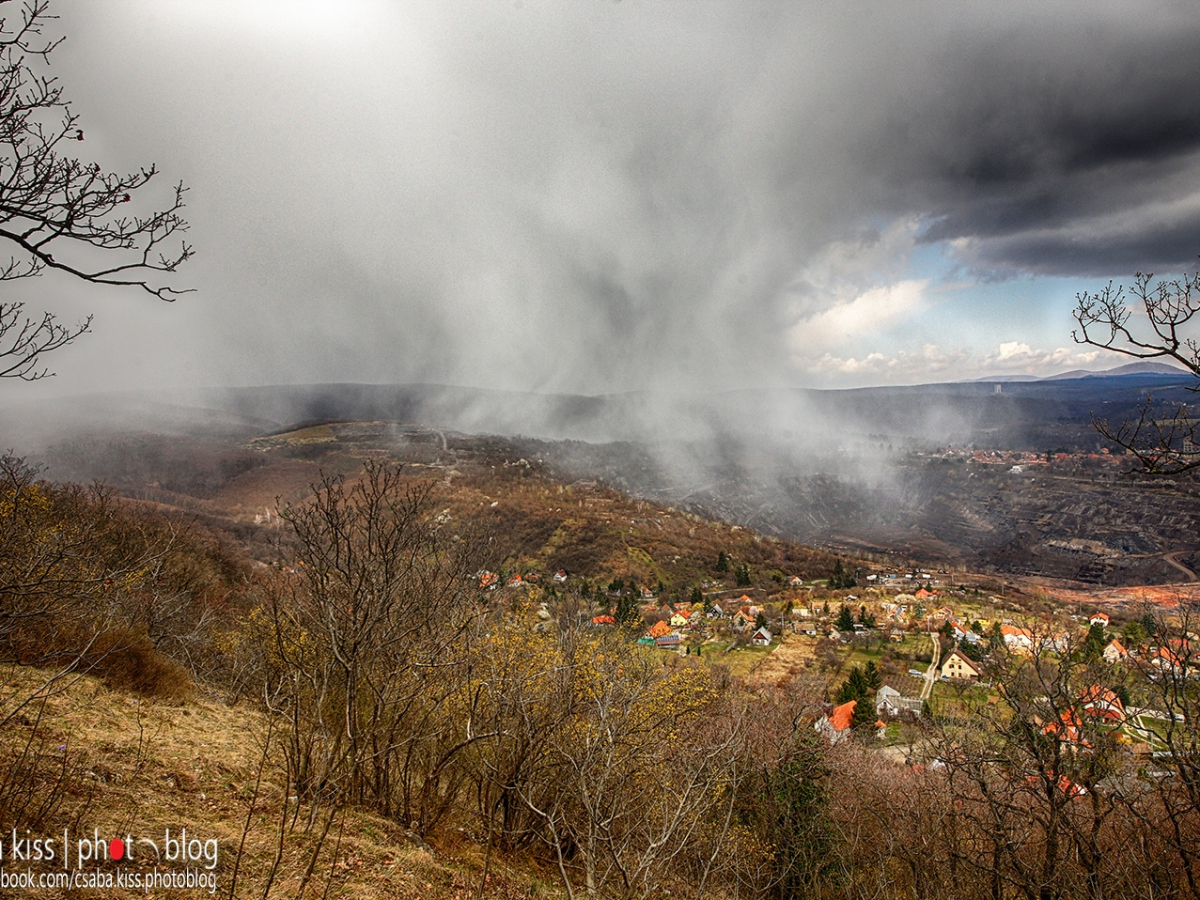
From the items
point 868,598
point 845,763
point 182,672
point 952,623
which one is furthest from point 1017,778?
point 868,598

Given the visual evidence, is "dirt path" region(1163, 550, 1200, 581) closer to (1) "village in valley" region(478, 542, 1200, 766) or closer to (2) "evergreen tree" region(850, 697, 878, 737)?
(1) "village in valley" region(478, 542, 1200, 766)

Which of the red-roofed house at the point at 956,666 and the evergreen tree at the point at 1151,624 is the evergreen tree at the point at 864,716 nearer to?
the red-roofed house at the point at 956,666

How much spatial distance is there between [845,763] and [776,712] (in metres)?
3.35

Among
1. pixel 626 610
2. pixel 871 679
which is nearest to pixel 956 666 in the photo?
pixel 871 679

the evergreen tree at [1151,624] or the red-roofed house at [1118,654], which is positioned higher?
the evergreen tree at [1151,624]

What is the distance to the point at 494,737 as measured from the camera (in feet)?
31.6

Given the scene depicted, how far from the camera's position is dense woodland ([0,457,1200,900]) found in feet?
20.1

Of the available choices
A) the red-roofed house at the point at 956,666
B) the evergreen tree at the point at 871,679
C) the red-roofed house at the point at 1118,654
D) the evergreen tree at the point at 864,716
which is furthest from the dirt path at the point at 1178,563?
the evergreen tree at the point at 864,716

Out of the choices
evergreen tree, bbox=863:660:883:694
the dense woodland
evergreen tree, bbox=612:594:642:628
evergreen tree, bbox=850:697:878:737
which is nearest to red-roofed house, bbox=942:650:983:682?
evergreen tree, bbox=863:660:883:694

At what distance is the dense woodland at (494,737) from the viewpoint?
6125 mm

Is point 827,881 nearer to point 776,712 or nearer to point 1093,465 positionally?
point 776,712

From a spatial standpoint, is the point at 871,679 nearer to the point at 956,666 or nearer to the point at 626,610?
the point at 956,666

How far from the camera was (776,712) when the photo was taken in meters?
23.4

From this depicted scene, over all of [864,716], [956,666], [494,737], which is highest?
[494,737]
